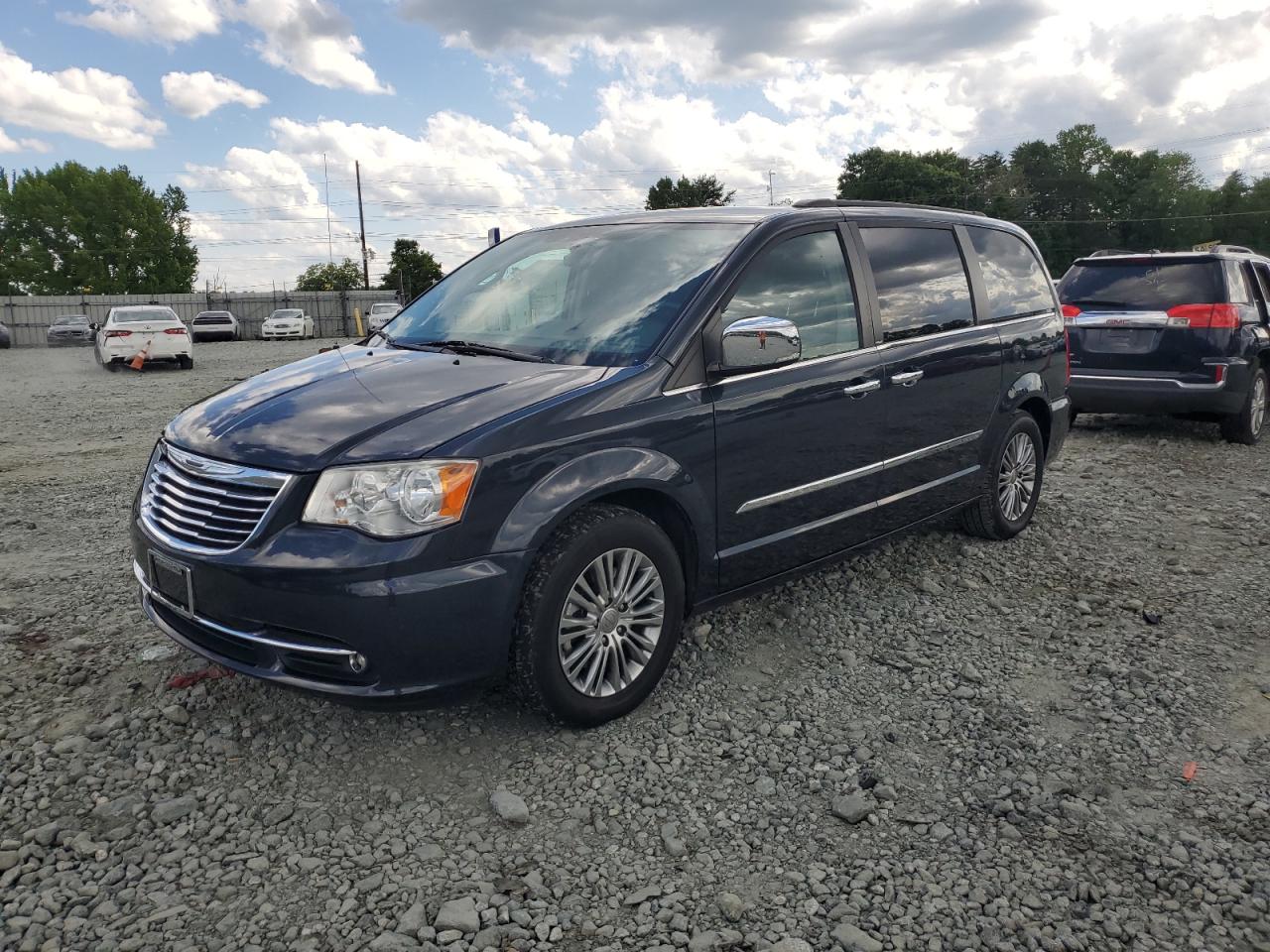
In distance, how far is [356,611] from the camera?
9.70 feet

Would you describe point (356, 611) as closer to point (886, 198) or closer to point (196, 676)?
point (196, 676)

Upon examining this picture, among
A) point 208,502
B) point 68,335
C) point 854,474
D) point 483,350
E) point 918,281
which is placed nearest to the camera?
point 208,502

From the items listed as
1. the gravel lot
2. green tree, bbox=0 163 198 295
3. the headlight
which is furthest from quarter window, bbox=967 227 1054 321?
green tree, bbox=0 163 198 295

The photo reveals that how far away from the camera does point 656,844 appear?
9.54 ft

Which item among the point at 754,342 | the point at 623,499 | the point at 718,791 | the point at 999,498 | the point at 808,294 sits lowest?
the point at 718,791

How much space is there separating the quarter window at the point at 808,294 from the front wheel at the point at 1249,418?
250 inches

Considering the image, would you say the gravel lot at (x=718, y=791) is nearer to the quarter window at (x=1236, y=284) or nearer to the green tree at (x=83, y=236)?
the quarter window at (x=1236, y=284)

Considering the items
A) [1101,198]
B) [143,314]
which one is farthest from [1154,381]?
[1101,198]

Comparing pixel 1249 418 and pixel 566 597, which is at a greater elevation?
pixel 566 597

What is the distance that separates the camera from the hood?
3141mm

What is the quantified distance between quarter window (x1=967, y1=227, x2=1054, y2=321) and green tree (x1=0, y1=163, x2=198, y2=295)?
287ft

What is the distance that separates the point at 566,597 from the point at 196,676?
1676 mm

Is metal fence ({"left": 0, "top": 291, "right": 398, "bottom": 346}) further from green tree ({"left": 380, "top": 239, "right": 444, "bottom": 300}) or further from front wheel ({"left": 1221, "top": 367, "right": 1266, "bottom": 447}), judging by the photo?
front wheel ({"left": 1221, "top": 367, "right": 1266, "bottom": 447})

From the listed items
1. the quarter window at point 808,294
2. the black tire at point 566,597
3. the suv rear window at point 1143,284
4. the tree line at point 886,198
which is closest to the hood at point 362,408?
the black tire at point 566,597
